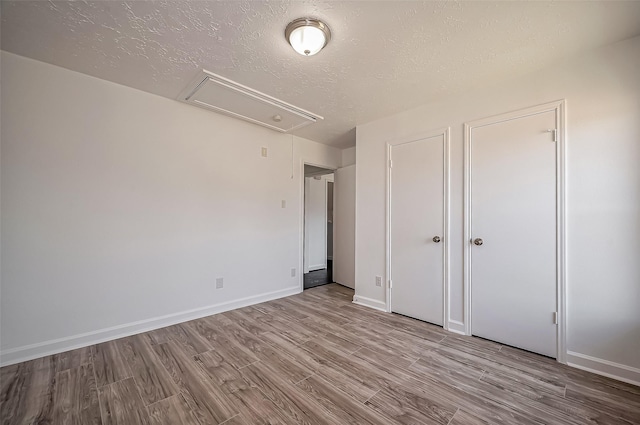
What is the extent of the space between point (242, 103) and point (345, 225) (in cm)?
258

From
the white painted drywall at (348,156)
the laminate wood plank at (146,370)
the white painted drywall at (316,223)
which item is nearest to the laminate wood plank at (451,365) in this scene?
the laminate wood plank at (146,370)

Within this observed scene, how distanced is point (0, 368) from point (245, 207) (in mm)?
2502

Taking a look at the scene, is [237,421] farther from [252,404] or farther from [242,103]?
[242,103]

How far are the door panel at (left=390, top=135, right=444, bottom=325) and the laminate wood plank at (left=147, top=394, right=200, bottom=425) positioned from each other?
7.95 feet

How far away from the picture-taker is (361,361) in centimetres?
213

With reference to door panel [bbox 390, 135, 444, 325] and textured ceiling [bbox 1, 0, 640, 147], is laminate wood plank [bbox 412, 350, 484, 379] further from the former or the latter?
textured ceiling [bbox 1, 0, 640, 147]

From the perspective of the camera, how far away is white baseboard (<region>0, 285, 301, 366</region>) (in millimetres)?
2076

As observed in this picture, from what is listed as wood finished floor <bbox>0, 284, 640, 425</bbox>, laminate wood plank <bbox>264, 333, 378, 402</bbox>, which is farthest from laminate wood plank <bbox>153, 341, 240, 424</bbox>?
laminate wood plank <bbox>264, 333, 378, 402</bbox>

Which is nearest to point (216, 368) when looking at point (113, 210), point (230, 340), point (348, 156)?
point (230, 340)

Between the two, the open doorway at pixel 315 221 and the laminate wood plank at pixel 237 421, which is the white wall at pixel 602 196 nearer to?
the laminate wood plank at pixel 237 421

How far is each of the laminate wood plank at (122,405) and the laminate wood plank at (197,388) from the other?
24cm

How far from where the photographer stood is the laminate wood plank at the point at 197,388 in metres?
1.57

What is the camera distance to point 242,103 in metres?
2.88

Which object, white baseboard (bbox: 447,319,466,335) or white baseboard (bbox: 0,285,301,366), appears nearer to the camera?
white baseboard (bbox: 0,285,301,366)
